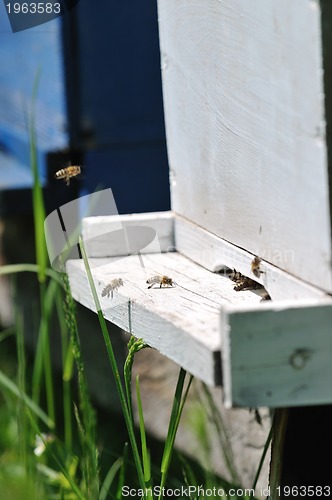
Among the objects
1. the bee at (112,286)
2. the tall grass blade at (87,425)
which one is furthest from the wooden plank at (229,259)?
the tall grass blade at (87,425)

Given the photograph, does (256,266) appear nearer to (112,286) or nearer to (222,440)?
(112,286)

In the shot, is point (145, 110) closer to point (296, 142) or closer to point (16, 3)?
point (16, 3)

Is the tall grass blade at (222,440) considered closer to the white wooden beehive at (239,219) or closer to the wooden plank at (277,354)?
the white wooden beehive at (239,219)

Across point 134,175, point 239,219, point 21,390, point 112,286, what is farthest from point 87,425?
point 134,175

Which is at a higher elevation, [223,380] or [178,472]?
[223,380]

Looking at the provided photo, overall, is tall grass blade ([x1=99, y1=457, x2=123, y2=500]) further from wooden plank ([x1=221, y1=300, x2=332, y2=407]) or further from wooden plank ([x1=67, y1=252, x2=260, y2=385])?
wooden plank ([x1=221, y1=300, x2=332, y2=407])

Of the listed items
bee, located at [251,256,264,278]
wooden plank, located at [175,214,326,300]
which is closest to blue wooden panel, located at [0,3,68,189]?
wooden plank, located at [175,214,326,300]

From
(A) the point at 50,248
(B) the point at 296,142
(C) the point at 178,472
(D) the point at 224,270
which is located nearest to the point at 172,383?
(C) the point at 178,472
